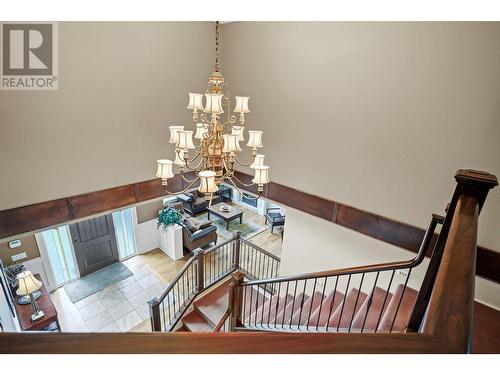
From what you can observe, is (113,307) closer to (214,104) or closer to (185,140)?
(185,140)

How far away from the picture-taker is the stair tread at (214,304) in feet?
15.4

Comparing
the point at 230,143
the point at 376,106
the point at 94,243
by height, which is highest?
the point at 376,106

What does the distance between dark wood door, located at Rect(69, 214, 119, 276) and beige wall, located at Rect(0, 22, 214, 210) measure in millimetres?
3056

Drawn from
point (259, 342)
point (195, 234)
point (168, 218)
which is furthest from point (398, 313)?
point (168, 218)

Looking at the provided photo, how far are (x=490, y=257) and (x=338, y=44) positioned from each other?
3.07 meters

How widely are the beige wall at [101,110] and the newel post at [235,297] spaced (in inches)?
85.4

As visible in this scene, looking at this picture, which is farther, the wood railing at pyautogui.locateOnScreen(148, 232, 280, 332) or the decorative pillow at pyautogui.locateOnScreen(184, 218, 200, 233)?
the decorative pillow at pyautogui.locateOnScreen(184, 218, 200, 233)

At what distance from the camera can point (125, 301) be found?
18.5ft

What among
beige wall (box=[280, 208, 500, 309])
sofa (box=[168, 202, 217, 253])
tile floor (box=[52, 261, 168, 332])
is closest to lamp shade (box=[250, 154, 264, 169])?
beige wall (box=[280, 208, 500, 309])

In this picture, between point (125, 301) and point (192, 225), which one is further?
point (192, 225)

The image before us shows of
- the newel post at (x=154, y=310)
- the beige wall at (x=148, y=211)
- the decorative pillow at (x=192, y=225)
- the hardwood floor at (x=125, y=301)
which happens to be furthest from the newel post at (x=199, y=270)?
the beige wall at (x=148, y=211)

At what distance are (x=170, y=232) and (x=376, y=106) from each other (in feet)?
18.0

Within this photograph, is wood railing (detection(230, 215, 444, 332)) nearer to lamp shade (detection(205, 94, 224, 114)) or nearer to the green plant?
lamp shade (detection(205, 94, 224, 114))

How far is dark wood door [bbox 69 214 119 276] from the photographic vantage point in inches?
246
